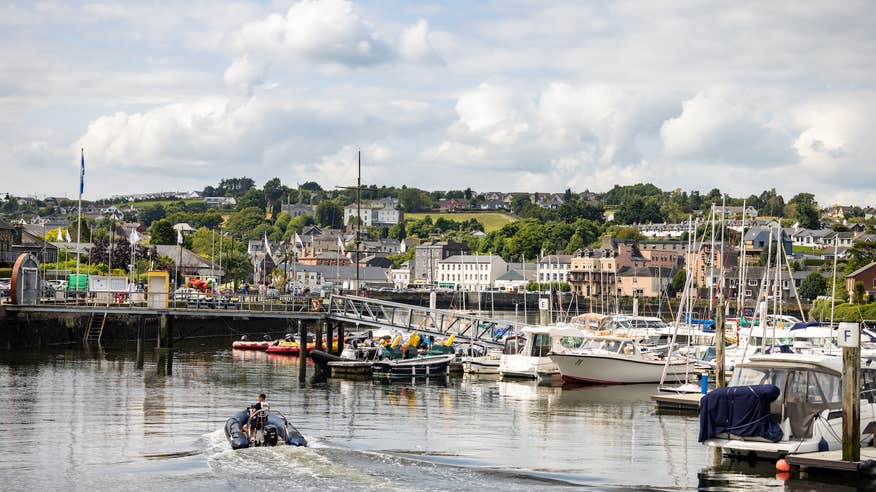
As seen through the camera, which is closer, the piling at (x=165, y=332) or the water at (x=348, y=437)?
the water at (x=348, y=437)

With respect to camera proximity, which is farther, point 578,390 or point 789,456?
point 578,390

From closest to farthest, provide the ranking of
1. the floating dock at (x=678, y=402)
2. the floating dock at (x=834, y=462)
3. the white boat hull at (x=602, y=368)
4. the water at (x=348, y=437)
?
the floating dock at (x=834, y=462)
the water at (x=348, y=437)
the floating dock at (x=678, y=402)
the white boat hull at (x=602, y=368)

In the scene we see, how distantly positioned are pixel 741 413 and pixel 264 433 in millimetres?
15214

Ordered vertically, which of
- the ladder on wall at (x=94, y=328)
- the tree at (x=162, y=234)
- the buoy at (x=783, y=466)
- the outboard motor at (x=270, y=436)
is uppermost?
the tree at (x=162, y=234)

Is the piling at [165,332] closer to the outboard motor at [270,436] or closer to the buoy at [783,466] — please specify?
the outboard motor at [270,436]

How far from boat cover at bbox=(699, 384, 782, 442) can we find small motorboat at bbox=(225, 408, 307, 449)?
13096mm

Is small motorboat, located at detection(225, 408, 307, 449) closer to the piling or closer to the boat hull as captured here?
the boat hull

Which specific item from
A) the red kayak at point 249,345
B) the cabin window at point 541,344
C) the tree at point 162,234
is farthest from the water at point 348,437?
the tree at point 162,234

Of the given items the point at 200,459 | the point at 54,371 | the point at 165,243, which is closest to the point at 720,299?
the point at 200,459

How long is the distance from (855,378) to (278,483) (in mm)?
16353

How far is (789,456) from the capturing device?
109ft

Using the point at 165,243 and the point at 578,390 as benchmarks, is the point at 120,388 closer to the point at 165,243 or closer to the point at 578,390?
the point at 578,390

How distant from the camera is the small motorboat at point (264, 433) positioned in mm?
35906

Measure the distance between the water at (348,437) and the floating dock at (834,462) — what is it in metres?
0.72
